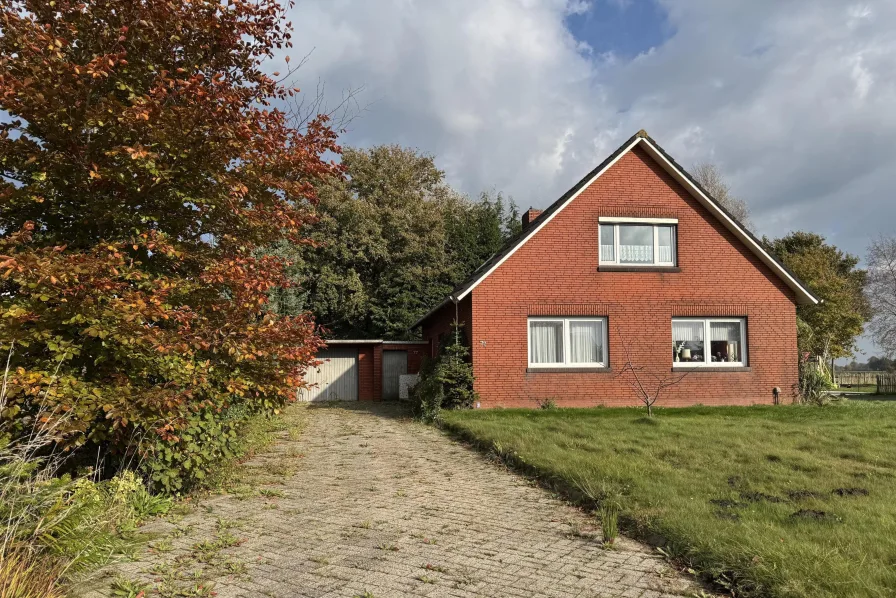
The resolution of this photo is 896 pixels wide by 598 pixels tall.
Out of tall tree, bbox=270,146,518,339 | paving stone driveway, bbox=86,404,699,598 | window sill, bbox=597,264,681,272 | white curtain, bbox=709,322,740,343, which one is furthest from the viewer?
tall tree, bbox=270,146,518,339

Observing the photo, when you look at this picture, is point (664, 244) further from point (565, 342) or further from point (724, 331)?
point (565, 342)

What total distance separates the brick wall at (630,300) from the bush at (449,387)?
1.12ft

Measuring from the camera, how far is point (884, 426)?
38.6 ft

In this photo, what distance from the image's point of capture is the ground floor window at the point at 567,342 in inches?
646

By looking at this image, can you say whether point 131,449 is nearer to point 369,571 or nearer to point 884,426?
point 369,571

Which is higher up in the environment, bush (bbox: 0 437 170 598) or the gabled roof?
the gabled roof

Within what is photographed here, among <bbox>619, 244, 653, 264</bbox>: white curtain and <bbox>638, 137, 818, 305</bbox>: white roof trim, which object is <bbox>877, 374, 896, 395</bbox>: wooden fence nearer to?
<bbox>638, 137, 818, 305</bbox>: white roof trim

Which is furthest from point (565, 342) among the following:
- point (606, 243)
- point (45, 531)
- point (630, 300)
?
point (45, 531)

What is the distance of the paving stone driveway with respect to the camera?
15.1 ft

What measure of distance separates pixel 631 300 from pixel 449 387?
5.36 m

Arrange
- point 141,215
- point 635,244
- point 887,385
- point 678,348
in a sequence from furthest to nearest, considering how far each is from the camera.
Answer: point 887,385, point 635,244, point 678,348, point 141,215

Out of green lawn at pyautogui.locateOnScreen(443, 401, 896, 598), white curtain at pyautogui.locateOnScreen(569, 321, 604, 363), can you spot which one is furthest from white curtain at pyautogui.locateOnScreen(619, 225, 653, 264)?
green lawn at pyautogui.locateOnScreen(443, 401, 896, 598)

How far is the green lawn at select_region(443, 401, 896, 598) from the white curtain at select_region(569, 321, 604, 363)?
2.77 meters

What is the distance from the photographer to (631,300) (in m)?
16.7
